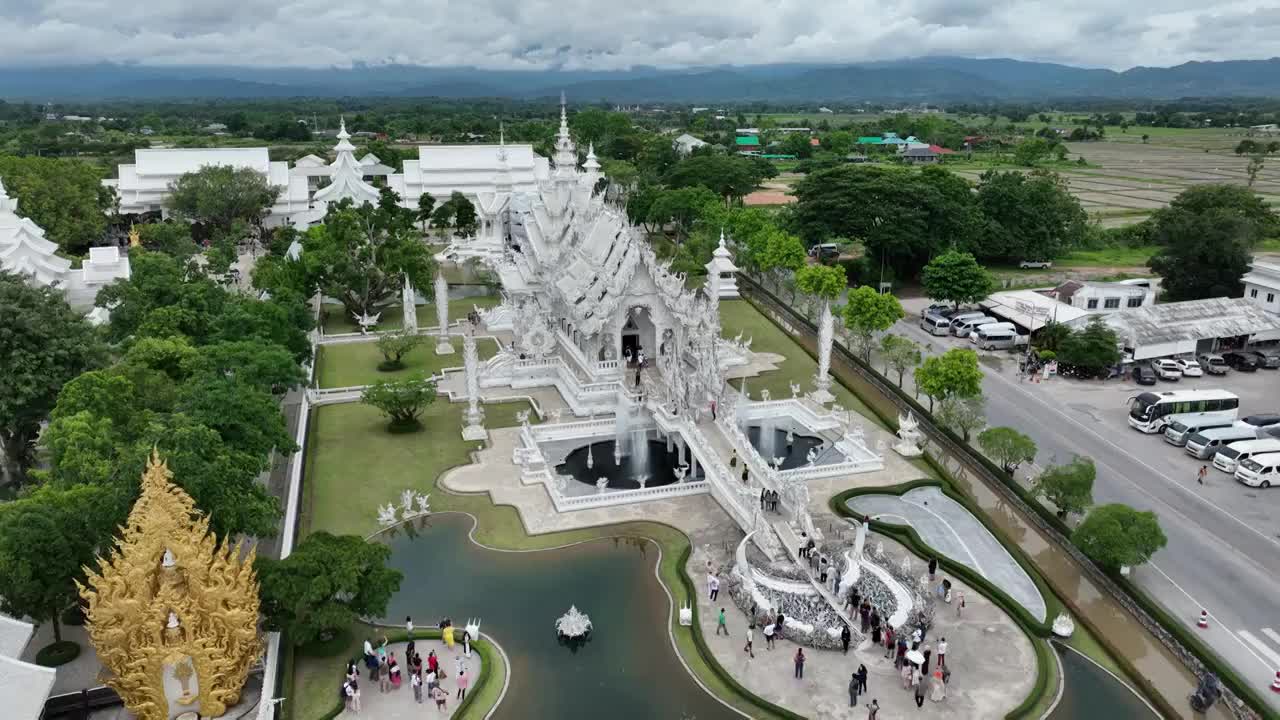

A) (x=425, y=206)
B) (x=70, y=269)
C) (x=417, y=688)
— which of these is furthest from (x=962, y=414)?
(x=425, y=206)

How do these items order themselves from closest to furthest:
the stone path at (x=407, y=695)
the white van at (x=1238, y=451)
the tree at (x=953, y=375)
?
the stone path at (x=407, y=695) → the white van at (x=1238, y=451) → the tree at (x=953, y=375)

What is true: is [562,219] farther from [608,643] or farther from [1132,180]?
[1132,180]

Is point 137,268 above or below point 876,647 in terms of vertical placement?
above

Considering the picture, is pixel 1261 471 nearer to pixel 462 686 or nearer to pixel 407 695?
pixel 462 686

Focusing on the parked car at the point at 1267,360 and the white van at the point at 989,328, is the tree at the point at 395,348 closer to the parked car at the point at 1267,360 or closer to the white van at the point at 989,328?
the white van at the point at 989,328

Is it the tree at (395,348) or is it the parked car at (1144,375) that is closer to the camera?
the parked car at (1144,375)

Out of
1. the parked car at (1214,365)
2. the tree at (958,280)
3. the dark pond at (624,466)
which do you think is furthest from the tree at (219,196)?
the parked car at (1214,365)

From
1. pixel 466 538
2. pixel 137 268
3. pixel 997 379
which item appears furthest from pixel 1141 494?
pixel 137 268
